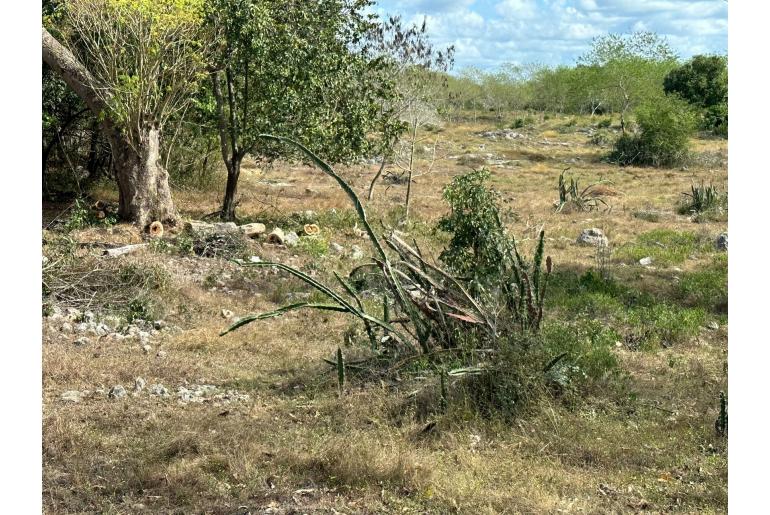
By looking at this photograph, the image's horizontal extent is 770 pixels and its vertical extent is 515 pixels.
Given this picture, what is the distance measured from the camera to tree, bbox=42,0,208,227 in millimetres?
11008

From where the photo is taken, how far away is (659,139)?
2448 centimetres

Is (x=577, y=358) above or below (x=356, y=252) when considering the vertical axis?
below

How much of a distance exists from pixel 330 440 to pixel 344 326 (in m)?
3.12

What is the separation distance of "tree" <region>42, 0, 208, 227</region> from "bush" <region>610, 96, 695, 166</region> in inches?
661

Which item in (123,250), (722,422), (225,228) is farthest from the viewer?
(225,228)

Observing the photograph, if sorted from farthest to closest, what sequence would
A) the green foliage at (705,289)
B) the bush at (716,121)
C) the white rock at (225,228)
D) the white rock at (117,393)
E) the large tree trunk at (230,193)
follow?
1. the bush at (716,121)
2. the large tree trunk at (230,193)
3. the white rock at (225,228)
4. the green foliage at (705,289)
5. the white rock at (117,393)

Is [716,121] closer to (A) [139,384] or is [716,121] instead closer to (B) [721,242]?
(B) [721,242]

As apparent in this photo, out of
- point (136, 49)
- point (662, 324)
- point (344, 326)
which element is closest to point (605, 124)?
point (136, 49)

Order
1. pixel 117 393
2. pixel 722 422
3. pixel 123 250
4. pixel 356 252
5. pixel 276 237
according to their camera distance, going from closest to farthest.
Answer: pixel 722 422 < pixel 117 393 < pixel 123 250 < pixel 356 252 < pixel 276 237

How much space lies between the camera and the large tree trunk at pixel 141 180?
11602 mm

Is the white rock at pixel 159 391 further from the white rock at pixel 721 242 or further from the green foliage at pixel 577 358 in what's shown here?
the white rock at pixel 721 242

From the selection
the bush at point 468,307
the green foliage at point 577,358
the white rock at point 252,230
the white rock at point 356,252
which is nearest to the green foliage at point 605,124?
the white rock at point 356,252

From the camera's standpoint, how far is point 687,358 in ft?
21.7

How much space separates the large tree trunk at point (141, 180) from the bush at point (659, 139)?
678 inches
